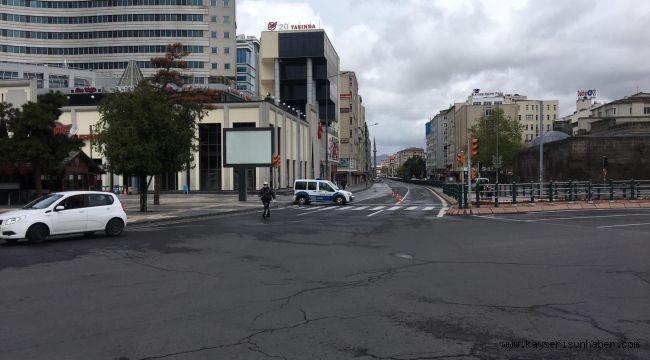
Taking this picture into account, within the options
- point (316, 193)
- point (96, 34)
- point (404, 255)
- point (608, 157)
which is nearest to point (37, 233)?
point (404, 255)

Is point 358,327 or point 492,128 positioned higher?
point 492,128

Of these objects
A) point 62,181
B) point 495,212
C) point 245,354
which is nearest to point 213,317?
point 245,354

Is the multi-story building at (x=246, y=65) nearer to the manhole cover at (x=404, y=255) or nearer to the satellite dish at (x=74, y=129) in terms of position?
the satellite dish at (x=74, y=129)

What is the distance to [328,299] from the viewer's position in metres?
7.75

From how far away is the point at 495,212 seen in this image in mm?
26953

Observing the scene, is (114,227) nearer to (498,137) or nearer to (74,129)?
(74,129)

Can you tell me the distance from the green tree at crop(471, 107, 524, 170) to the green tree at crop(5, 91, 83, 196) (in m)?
81.5

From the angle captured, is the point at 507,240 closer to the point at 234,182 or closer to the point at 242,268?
the point at 242,268

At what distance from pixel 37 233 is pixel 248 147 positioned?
28.4 m

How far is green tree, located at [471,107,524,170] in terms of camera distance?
10275 cm

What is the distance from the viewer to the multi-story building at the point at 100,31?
354 feet

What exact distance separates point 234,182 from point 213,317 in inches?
2183

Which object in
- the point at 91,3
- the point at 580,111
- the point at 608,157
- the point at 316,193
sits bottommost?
the point at 316,193

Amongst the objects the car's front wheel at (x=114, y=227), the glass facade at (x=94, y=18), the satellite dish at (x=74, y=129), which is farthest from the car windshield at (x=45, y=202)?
the glass facade at (x=94, y=18)
